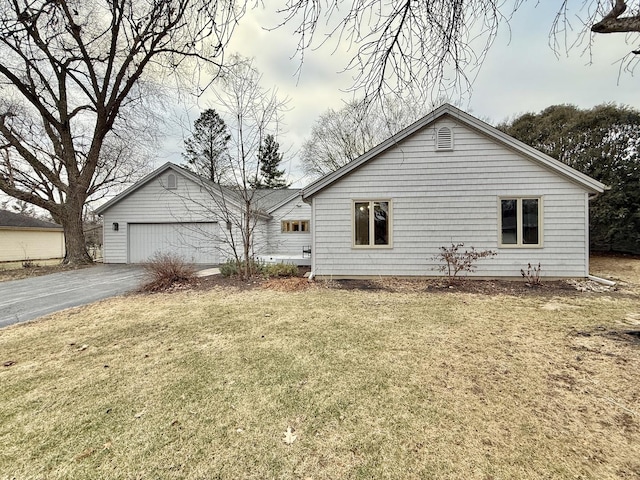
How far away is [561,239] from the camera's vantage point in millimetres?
7992

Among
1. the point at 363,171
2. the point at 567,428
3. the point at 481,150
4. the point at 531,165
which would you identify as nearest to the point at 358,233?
the point at 363,171

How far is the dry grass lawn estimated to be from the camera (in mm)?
1890

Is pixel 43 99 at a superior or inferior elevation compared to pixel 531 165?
superior

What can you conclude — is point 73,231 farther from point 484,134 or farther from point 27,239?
point 484,134

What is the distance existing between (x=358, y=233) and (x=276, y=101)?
4.47 meters

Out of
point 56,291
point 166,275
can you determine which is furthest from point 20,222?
point 166,275

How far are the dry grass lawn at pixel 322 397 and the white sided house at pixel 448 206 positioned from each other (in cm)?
341

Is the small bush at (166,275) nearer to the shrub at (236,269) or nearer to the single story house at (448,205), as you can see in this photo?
the shrub at (236,269)

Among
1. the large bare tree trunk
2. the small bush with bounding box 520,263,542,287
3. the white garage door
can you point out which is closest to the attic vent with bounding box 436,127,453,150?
Result: the small bush with bounding box 520,263,542,287

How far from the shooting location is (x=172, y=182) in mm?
13531

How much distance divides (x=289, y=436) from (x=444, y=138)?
8.53 meters

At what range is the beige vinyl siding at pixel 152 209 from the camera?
1338 cm

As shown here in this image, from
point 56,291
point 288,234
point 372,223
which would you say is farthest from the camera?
point 288,234

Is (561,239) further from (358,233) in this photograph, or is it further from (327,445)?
(327,445)
